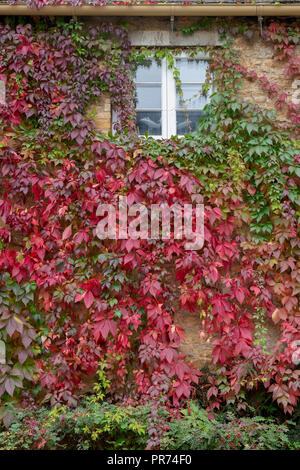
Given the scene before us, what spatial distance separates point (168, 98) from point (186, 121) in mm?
368

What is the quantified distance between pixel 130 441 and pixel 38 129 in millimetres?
3418

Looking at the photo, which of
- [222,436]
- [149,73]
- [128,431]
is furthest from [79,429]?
[149,73]

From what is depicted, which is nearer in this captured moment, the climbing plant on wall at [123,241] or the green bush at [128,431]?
the green bush at [128,431]

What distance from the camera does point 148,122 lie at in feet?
15.2

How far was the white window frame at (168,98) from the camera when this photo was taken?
460 centimetres

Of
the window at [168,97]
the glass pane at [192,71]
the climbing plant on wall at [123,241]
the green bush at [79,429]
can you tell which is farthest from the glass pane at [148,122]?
the green bush at [79,429]

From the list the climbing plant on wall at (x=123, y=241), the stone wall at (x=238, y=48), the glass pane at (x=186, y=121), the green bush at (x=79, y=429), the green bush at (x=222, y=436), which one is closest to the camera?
the green bush at (x=222, y=436)

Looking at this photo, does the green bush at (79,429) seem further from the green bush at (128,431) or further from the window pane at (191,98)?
the window pane at (191,98)

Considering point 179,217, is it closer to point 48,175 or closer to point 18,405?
point 48,175

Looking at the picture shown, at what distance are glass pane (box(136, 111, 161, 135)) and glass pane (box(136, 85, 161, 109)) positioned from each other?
0.29ft

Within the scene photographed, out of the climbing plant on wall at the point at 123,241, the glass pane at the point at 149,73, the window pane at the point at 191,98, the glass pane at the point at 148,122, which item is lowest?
the climbing plant on wall at the point at 123,241

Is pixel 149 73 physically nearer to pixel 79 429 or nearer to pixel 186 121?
pixel 186 121

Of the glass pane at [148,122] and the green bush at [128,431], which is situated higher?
the glass pane at [148,122]

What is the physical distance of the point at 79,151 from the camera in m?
4.23
